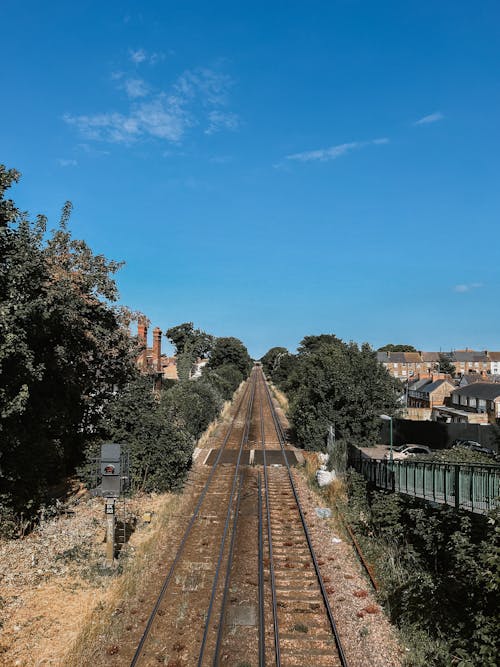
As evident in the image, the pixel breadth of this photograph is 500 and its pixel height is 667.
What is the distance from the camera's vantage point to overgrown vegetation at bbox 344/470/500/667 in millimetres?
6895

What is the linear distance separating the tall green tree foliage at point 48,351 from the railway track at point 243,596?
15.5 ft

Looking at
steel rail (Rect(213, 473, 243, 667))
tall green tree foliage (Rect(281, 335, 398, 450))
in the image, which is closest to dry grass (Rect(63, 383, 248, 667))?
steel rail (Rect(213, 473, 243, 667))

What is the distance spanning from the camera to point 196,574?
11016 mm

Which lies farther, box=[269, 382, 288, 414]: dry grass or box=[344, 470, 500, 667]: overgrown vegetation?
box=[269, 382, 288, 414]: dry grass

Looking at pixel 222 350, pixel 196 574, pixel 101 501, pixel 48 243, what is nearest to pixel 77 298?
pixel 48 243

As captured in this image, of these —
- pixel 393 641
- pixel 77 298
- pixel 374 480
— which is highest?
pixel 77 298

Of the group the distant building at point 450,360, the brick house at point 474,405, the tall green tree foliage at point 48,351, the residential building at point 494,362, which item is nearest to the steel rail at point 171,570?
the tall green tree foliage at point 48,351

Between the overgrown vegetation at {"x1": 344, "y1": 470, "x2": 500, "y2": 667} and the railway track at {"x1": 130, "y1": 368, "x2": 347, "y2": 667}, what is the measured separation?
4.82 feet

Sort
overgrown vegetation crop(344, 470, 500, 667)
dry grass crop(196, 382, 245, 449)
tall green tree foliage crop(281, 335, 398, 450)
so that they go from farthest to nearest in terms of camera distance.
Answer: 1. dry grass crop(196, 382, 245, 449)
2. tall green tree foliage crop(281, 335, 398, 450)
3. overgrown vegetation crop(344, 470, 500, 667)

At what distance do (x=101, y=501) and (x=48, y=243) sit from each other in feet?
28.6

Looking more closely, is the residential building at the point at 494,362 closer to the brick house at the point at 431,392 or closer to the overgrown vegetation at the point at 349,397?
the brick house at the point at 431,392

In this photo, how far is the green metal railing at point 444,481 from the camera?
1055 centimetres

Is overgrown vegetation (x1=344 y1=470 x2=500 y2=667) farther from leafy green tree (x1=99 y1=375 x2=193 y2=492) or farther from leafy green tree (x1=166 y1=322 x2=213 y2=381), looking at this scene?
leafy green tree (x1=166 y1=322 x2=213 y2=381)

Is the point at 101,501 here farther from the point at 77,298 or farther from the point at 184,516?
the point at 77,298
